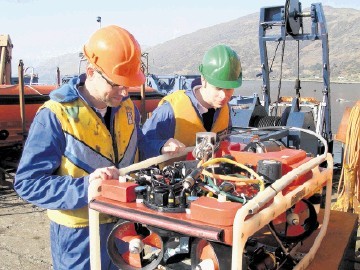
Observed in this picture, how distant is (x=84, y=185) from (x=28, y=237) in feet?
10.2

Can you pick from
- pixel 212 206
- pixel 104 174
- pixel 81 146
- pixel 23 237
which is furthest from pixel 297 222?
pixel 23 237

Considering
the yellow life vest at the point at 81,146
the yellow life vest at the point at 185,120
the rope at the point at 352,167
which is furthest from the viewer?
the rope at the point at 352,167

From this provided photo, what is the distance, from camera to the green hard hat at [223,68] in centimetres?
251

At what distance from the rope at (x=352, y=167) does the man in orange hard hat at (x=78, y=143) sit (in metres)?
2.45

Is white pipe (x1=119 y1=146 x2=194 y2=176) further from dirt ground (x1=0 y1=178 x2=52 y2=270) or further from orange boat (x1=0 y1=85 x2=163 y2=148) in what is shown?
orange boat (x1=0 y1=85 x2=163 y2=148)

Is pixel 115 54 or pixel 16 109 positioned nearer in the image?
pixel 115 54

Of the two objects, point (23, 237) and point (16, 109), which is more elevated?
point (16, 109)

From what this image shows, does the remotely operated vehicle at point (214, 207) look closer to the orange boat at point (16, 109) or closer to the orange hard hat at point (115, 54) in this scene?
the orange hard hat at point (115, 54)

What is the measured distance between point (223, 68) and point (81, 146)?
982mm

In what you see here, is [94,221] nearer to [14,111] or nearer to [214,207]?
[214,207]

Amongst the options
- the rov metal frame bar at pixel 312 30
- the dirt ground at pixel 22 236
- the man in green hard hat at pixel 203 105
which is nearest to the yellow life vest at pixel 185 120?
the man in green hard hat at pixel 203 105

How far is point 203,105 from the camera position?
2.86 metres

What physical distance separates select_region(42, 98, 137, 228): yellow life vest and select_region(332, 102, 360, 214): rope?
96.8 inches

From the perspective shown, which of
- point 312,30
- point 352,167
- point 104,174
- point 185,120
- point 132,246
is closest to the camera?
point 132,246
